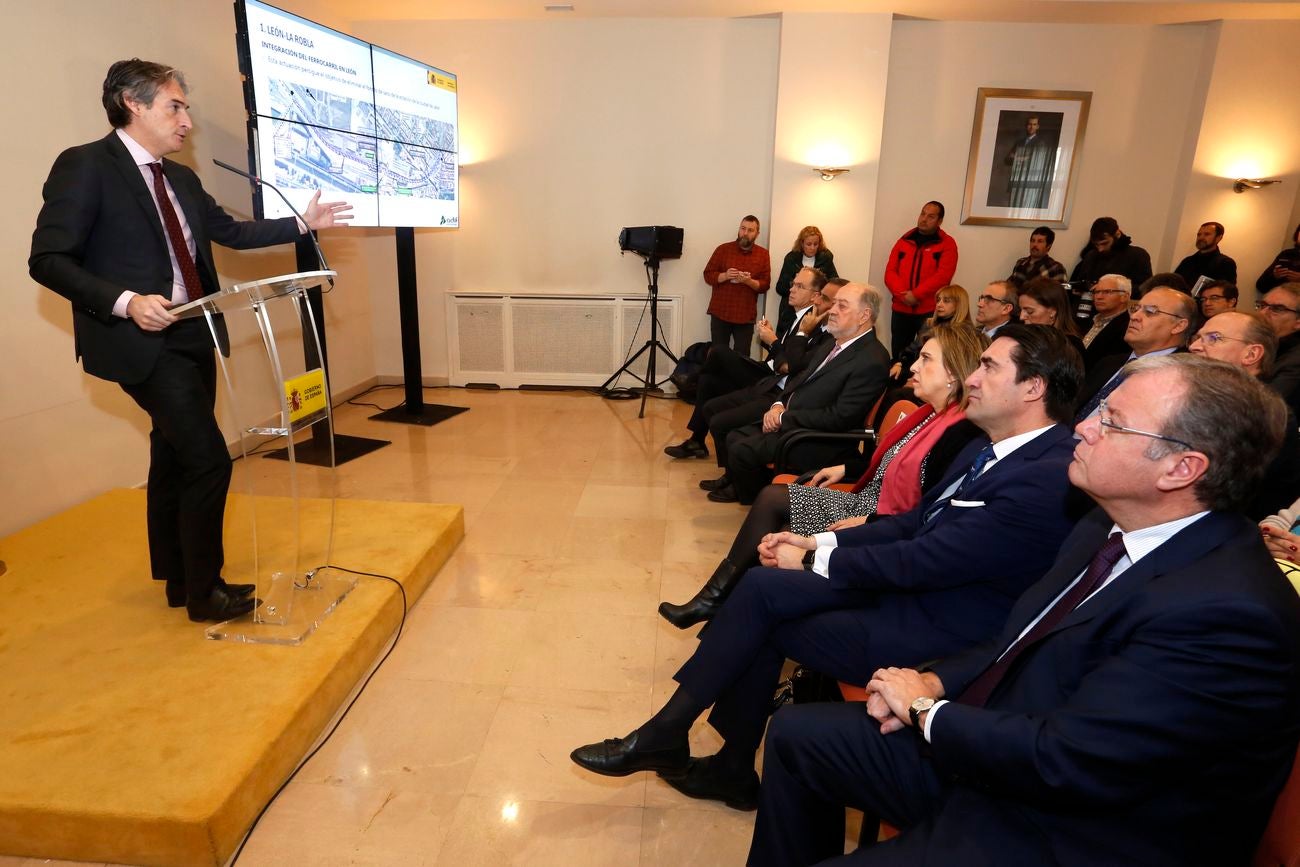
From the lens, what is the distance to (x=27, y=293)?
3.10 m

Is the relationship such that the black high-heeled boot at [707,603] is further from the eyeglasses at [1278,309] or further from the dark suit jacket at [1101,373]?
the eyeglasses at [1278,309]

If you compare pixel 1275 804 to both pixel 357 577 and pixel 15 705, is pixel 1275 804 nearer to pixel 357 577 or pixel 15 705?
pixel 357 577

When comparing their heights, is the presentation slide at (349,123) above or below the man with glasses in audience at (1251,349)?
above

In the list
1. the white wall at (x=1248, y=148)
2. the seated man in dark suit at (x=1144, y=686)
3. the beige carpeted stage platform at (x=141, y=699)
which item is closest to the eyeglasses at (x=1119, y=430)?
the seated man in dark suit at (x=1144, y=686)

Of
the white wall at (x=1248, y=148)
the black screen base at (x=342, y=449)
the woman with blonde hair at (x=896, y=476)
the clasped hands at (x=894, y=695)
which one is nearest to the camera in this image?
the clasped hands at (x=894, y=695)

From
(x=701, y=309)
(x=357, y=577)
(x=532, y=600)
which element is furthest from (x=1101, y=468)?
(x=701, y=309)

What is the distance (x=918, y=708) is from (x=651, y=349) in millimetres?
5159

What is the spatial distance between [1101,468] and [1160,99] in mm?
6593

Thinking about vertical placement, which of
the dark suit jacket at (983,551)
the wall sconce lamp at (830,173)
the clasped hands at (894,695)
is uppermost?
the wall sconce lamp at (830,173)

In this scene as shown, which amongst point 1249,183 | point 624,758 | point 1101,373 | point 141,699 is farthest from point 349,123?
point 1249,183

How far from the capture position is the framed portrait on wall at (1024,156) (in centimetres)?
600

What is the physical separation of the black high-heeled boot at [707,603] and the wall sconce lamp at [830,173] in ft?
14.7

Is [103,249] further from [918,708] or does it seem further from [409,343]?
[409,343]

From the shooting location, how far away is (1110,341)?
150 inches
